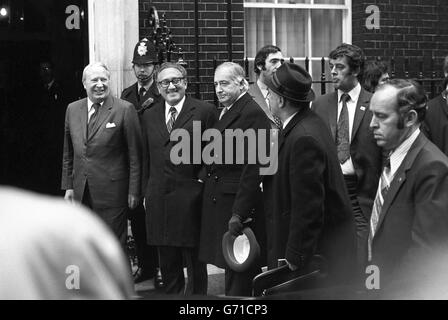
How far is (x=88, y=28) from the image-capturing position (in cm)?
964

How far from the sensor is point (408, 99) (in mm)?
4387

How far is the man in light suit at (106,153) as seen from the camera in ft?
24.6

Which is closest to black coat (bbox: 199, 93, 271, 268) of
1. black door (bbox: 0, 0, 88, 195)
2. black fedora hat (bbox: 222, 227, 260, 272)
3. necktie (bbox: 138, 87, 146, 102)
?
black fedora hat (bbox: 222, 227, 260, 272)

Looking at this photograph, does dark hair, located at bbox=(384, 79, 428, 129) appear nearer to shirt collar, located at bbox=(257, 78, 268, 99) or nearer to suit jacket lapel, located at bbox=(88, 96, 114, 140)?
shirt collar, located at bbox=(257, 78, 268, 99)

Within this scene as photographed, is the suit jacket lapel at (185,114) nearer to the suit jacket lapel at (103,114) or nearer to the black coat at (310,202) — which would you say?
the suit jacket lapel at (103,114)

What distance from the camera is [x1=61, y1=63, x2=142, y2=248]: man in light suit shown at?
24.6ft

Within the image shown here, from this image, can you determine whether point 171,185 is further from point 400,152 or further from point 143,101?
point 400,152

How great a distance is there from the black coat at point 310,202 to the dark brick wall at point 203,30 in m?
4.47

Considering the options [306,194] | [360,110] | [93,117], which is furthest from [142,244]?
[306,194]

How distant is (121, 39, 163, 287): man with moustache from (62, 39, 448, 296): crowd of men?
0.01 m

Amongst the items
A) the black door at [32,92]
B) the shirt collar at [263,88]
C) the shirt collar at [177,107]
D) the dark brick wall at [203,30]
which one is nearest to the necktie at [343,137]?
the shirt collar at [263,88]

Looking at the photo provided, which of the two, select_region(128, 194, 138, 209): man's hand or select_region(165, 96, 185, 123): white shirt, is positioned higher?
select_region(165, 96, 185, 123): white shirt

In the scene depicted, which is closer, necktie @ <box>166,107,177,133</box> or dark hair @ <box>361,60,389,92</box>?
necktie @ <box>166,107,177,133</box>
